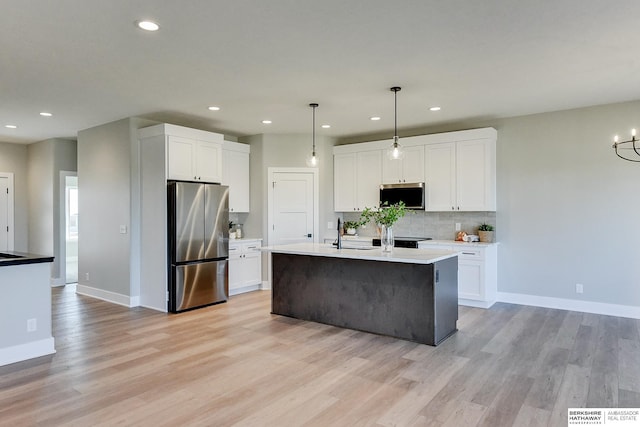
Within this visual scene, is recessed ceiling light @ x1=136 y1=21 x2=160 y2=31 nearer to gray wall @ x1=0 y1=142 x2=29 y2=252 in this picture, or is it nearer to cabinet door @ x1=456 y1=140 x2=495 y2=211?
cabinet door @ x1=456 y1=140 x2=495 y2=211

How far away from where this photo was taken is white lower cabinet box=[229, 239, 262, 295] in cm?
626

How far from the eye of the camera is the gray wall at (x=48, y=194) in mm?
7258

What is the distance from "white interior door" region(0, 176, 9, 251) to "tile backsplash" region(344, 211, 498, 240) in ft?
22.2

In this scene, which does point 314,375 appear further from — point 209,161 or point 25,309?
point 209,161

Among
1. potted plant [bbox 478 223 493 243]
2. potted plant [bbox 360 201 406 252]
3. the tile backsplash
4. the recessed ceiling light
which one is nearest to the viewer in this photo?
the recessed ceiling light

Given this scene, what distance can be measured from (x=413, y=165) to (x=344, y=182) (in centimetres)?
129

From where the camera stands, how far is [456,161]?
5.84 meters

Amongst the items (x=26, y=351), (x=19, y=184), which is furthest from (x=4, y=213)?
(x=26, y=351)

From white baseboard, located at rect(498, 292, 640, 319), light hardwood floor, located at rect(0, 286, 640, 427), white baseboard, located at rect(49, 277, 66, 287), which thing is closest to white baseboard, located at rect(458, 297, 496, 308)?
white baseboard, located at rect(498, 292, 640, 319)

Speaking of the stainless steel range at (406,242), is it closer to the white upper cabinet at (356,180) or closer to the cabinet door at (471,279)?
the cabinet door at (471,279)

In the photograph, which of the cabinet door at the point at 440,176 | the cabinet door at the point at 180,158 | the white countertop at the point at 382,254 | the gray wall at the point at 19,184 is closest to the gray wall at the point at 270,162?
the cabinet door at the point at 180,158

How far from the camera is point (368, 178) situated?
22.1 feet

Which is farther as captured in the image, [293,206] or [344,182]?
[344,182]

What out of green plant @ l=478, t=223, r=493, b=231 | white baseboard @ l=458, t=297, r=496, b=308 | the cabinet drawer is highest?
green plant @ l=478, t=223, r=493, b=231
